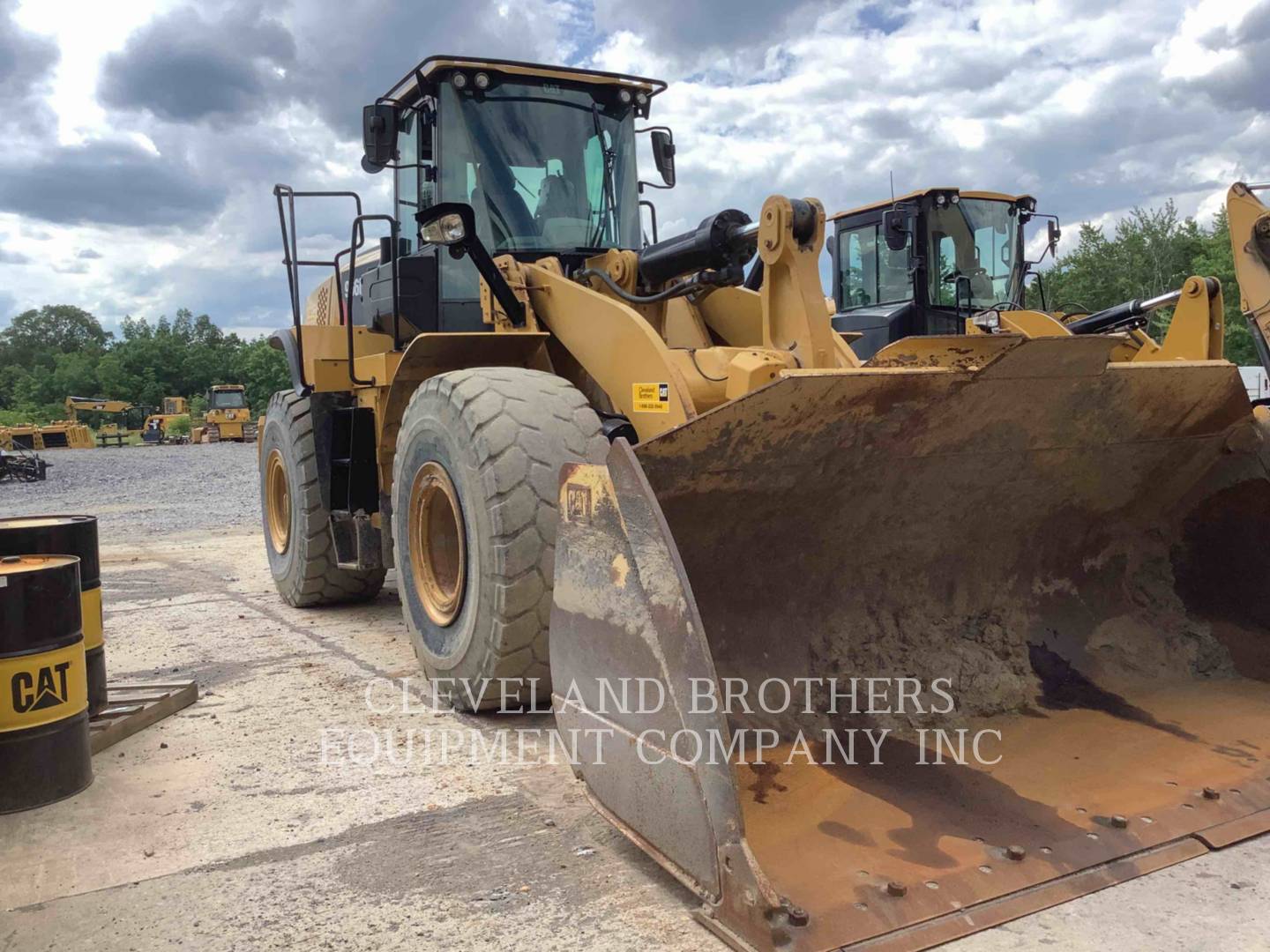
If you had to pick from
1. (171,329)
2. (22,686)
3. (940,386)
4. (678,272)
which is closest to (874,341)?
(678,272)

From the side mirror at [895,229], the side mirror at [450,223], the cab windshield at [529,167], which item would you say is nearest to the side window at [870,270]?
the side mirror at [895,229]

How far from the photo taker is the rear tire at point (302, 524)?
6559mm

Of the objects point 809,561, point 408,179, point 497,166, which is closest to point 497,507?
point 809,561

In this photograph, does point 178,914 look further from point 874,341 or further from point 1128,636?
point 874,341

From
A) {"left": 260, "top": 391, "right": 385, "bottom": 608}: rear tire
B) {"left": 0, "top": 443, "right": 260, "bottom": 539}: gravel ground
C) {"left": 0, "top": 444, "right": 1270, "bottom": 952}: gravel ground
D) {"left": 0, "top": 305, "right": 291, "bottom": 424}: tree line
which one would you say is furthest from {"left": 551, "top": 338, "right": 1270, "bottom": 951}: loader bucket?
{"left": 0, "top": 305, "right": 291, "bottom": 424}: tree line

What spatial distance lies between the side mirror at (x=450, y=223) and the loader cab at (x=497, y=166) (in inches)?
19.4

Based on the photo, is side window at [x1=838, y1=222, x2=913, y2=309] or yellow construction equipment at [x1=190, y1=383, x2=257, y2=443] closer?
side window at [x1=838, y1=222, x2=913, y2=309]

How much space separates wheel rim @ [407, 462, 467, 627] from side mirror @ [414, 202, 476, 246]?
989 mm

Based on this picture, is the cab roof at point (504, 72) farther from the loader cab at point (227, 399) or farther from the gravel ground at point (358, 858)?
the loader cab at point (227, 399)

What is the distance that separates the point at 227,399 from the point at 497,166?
4446cm

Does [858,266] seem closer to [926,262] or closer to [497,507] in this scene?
[926,262]

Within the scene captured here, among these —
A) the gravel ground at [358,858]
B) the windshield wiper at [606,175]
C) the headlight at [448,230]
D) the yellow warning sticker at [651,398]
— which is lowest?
the gravel ground at [358,858]

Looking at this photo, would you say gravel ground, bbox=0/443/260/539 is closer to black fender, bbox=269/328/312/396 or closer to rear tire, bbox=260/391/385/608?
rear tire, bbox=260/391/385/608

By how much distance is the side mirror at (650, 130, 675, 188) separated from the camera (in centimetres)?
583
